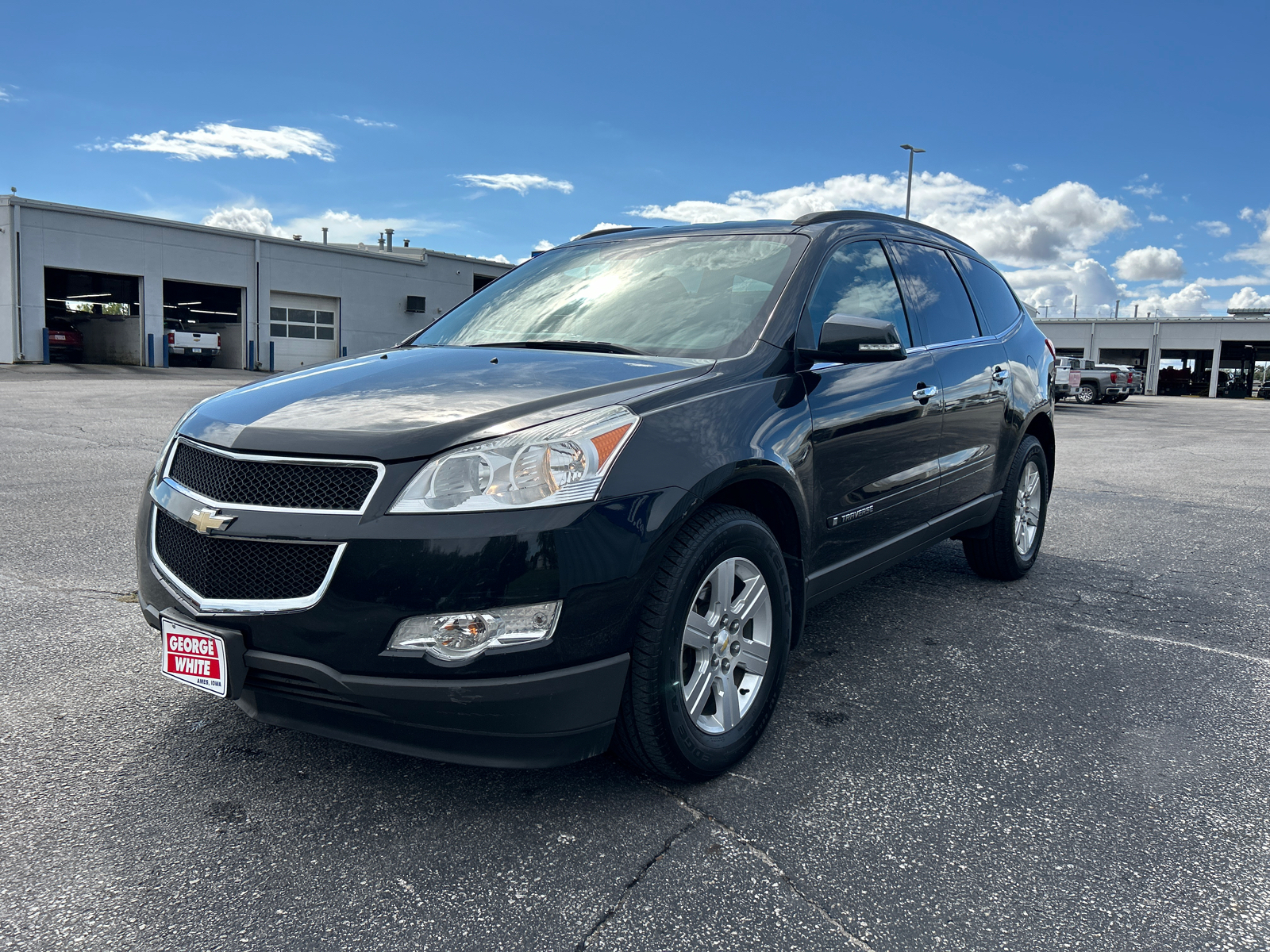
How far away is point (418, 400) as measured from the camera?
249 cm

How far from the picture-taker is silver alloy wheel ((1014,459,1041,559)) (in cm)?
496

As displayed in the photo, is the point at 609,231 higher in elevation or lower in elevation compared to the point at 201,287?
lower

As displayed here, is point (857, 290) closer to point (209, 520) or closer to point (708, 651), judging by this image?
point (708, 651)

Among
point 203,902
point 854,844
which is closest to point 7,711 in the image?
point 203,902

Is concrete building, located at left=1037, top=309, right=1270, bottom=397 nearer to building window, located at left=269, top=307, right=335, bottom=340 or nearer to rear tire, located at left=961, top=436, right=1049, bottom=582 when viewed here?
building window, located at left=269, top=307, right=335, bottom=340

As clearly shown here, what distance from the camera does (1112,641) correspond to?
405 centimetres

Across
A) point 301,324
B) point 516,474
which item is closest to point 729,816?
point 516,474

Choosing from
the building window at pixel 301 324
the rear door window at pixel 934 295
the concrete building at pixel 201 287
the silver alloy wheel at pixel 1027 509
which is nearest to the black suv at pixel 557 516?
the rear door window at pixel 934 295

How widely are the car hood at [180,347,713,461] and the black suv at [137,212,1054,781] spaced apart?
0.01 m

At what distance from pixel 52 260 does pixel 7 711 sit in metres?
33.4

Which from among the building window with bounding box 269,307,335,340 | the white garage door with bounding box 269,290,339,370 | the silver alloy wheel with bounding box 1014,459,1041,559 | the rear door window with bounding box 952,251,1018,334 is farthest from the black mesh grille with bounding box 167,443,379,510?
the building window with bounding box 269,307,335,340

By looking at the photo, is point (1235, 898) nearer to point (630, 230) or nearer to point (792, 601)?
point (792, 601)

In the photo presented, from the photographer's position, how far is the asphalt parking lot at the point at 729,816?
2006 millimetres

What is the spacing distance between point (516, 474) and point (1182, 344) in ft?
205
